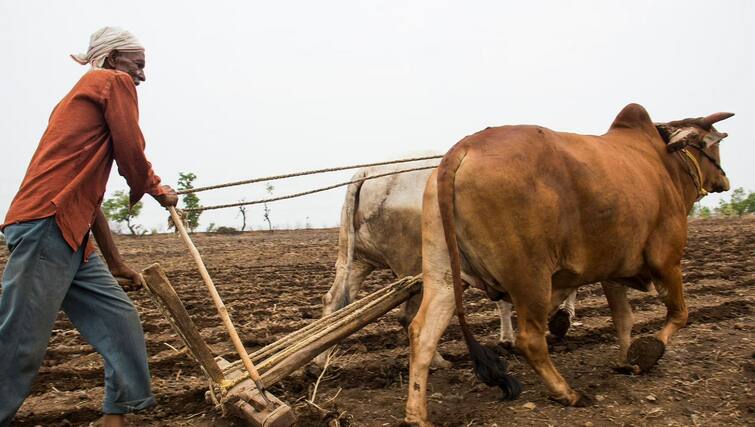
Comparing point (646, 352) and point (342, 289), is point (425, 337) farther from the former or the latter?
point (646, 352)

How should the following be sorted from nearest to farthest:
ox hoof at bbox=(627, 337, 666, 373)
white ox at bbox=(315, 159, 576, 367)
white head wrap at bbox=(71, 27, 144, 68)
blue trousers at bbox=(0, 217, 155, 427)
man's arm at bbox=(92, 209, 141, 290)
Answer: blue trousers at bbox=(0, 217, 155, 427)
white head wrap at bbox=(71, 27, 144, 68)
man's arm at bbox=(92, 209, 141, 290)
ox hoof at bbox=(627, 337, 666, 373)
white ox at bbox=(315, 159, 576, 367)

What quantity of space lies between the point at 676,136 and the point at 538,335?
2.37m

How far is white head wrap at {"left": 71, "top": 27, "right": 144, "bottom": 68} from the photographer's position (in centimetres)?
299

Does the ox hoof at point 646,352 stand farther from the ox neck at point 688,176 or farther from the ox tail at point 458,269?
the ox neck at point 688,176

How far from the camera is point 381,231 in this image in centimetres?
473

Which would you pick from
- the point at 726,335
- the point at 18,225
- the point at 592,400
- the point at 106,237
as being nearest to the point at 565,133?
the point at 592,400

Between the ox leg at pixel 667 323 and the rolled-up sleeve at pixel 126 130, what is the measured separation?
134 inches

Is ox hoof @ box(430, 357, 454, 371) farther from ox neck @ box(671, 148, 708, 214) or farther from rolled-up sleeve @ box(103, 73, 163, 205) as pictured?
rolled-up sleeve @ box(103, 73, 163, 205)

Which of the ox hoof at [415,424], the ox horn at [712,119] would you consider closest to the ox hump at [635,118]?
the ox horn at [712,119]

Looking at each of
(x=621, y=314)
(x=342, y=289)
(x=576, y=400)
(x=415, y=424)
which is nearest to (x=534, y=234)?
(x=576, y=400)

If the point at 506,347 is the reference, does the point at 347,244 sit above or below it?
above

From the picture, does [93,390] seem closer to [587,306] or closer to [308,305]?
[308,305]

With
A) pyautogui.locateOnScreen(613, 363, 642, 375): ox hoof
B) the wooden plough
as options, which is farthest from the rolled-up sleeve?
A: pyautogui.locateOnScreen(613, 363, 642, 375): ox hoof

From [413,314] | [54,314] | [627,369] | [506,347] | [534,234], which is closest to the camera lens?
[54,314]
